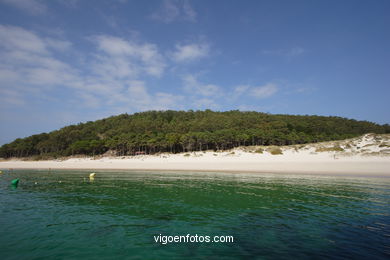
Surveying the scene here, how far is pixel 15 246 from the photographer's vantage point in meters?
8.59

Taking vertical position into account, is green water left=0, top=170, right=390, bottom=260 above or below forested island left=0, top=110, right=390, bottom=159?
below

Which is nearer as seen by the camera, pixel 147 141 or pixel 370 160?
pixel 370 160

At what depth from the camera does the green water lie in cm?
806

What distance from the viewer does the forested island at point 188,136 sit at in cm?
9156

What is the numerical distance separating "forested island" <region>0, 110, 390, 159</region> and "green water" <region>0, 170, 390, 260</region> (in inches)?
2880

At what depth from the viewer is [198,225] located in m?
10.9

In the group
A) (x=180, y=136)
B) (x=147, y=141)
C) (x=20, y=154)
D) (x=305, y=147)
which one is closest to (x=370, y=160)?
(x=305, y=147)

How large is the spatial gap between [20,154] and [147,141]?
83020 mm

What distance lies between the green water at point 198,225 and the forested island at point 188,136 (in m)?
73.1

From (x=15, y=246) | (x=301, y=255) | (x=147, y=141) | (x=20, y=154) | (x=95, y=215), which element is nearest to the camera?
(x=301, y=255)

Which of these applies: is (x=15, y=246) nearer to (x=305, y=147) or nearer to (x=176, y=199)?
(x=176, y=199)

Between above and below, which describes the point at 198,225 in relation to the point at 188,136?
below

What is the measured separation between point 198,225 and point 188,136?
7983cm

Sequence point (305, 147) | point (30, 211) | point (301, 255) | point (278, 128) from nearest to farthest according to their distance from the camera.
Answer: point (301, 255) < point (30, 211) < point (305, 147) < point (278, 128)
